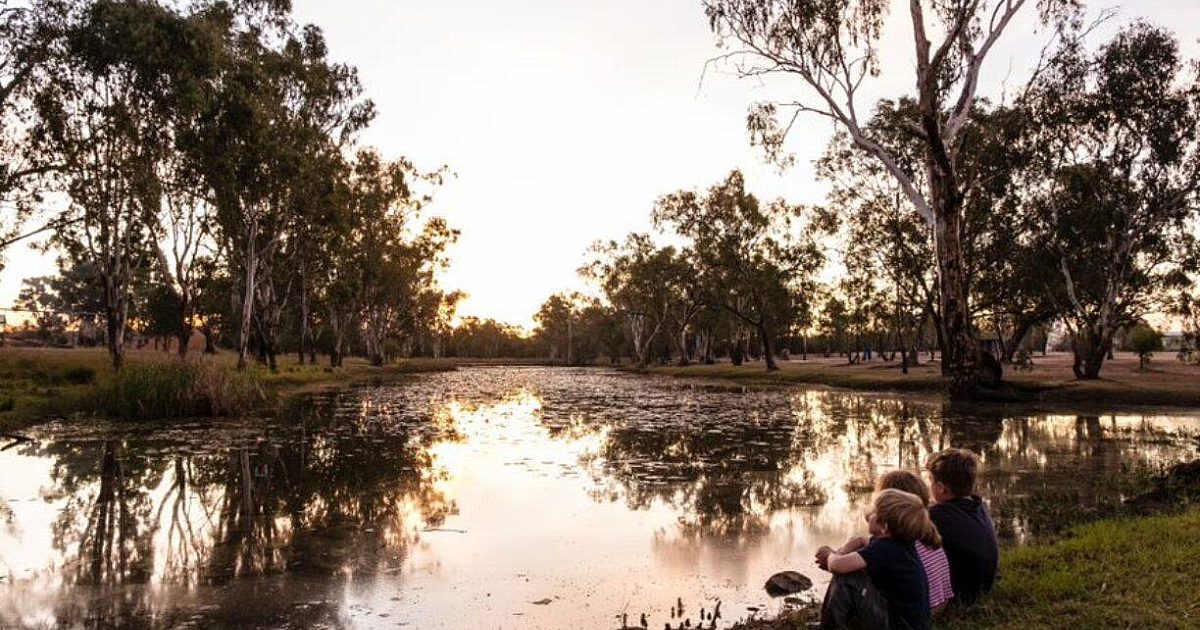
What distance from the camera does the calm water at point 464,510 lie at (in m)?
6.62

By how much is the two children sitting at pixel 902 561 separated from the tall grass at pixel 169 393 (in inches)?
813

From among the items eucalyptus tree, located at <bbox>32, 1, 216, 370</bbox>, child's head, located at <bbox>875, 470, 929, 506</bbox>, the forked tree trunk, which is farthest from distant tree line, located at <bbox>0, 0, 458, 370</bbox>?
the forked tree trunk

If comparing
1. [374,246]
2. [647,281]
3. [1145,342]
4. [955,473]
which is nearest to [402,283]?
[374,246]

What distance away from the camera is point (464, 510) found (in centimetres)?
1045

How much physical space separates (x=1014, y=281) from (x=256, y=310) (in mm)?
45144

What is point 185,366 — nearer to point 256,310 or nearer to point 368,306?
point 256,310

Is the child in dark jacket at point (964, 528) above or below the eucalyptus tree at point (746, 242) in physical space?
below

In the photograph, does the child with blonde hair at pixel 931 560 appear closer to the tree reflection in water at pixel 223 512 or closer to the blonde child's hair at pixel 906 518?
the blonde child's hair at pixel 906 518

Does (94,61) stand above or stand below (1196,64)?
below

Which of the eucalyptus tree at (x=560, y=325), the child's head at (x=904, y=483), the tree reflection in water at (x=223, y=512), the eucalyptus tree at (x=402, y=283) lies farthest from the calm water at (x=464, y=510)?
the eucalyptus tree at (x=560, y=325)

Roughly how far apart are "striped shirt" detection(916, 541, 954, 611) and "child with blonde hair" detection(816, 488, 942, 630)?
0.22 m

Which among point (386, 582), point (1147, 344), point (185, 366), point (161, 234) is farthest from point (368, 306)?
point (386, 582)

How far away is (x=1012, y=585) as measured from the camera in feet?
19.3

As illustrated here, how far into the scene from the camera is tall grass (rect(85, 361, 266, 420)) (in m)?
20.5
